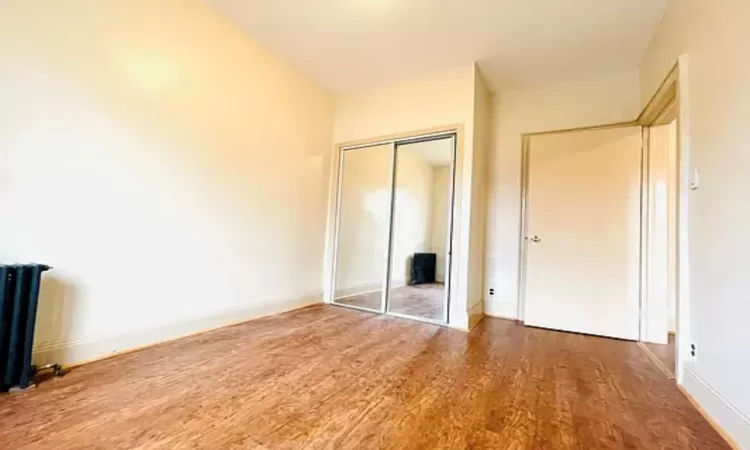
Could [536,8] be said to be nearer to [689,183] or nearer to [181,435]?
[689,183]

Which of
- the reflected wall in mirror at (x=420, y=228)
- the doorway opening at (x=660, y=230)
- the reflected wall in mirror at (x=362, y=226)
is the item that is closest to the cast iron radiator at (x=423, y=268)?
the reflected wall in mirror at (x=420, y=228)

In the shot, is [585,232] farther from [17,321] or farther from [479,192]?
[17,321]

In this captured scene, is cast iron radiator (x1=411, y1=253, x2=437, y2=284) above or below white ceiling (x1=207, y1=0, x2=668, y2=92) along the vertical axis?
below

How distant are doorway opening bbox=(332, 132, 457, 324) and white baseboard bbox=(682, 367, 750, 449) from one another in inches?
83.6

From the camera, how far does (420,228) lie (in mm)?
4586

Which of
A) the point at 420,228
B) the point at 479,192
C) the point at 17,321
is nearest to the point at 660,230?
the point at 479,192

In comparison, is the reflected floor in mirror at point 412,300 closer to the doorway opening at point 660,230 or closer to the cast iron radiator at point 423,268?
the cast iron radiator at point 423,268

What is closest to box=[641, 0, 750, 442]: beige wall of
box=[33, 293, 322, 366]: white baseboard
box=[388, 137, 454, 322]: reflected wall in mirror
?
box=[388, 137, 454, 322]: reflected wall in mirror

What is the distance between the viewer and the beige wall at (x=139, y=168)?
1.85m

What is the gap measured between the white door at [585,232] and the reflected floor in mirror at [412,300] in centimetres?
99

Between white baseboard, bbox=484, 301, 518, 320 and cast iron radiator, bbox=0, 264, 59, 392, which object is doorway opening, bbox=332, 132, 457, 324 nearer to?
white baseboard, bbox=484, 301, 518, 320

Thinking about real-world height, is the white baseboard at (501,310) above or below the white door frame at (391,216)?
below

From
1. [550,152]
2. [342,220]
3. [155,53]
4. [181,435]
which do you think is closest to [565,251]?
[550,152]

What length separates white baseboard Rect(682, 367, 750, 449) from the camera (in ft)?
4.51
